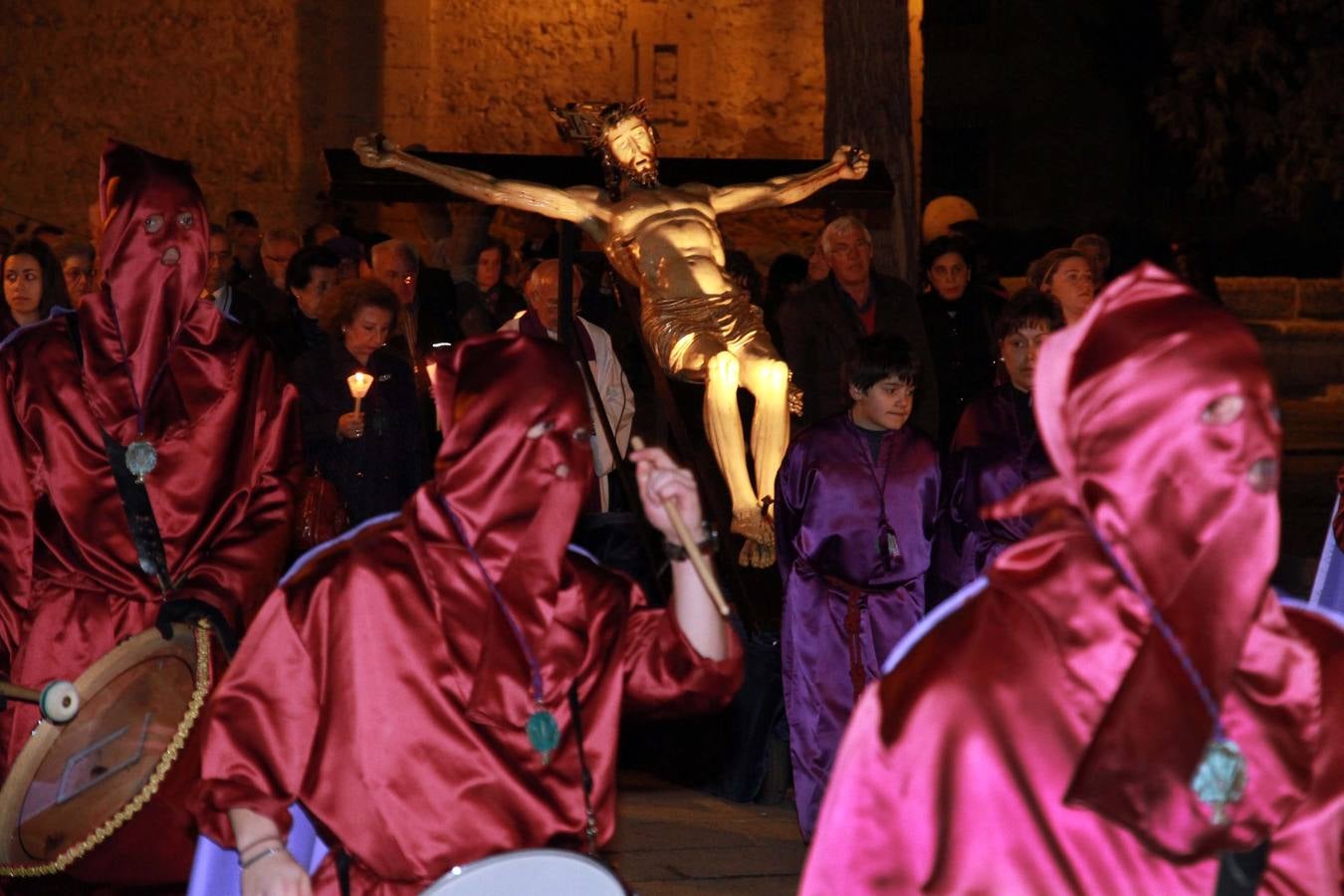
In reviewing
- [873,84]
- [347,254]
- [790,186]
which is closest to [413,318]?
[347,254]

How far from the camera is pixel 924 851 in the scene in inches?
116

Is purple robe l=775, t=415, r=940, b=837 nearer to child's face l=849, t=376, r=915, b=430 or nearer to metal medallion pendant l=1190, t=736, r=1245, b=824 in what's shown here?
child's face l=849, t=376, r=915, b=430

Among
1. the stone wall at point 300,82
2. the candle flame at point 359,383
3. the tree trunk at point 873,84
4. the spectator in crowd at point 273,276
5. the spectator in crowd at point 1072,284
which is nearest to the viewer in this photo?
the candle flame at point 359,383

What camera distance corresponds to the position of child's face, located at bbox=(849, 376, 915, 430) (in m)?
6.71

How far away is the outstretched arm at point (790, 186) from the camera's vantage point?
867 centimetres

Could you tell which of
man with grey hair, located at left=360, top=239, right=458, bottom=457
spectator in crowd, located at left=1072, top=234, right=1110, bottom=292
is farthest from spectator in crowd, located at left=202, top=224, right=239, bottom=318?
spectator in crowd, located at left=1072, top=234, right=1110, bottom=292

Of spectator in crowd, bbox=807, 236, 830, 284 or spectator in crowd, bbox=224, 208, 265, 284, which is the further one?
spectator in crowd, bbox=224, 208, 265, 284

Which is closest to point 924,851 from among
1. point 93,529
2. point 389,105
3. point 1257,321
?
point 93,529

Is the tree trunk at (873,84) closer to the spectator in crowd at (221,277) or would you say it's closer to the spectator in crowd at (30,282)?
the spectator in crowd at (221,277)

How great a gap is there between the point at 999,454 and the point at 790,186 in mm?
2250

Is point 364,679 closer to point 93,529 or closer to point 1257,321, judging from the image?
point 93,529

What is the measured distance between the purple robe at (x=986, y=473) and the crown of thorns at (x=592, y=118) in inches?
83.8

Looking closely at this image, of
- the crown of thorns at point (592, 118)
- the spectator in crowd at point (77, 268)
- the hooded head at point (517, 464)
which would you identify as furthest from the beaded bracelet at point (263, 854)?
the spectator in crowd at point (77, 268)

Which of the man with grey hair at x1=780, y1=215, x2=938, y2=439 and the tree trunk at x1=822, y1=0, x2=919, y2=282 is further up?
the tree trunk at x1=822, y1=0, x2=919, y2=282
